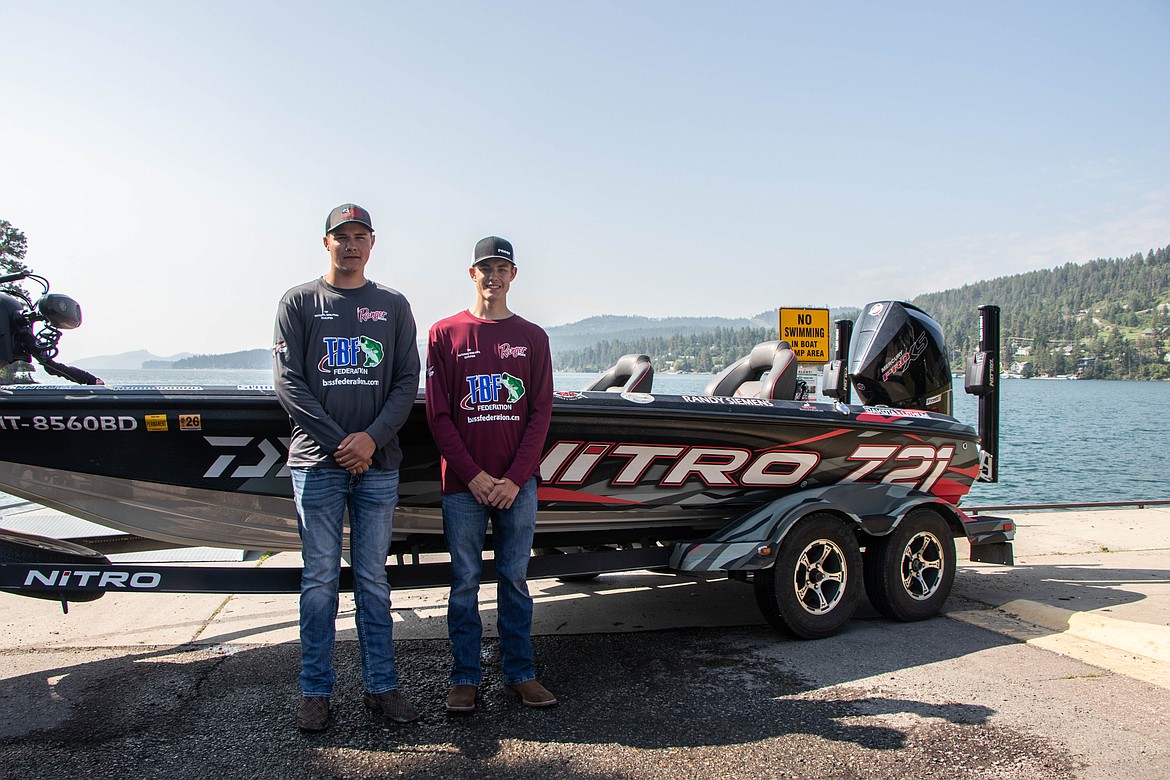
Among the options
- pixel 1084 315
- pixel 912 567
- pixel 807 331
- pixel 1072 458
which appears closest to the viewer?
pixel 912 567

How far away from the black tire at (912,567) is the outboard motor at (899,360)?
3.45ft

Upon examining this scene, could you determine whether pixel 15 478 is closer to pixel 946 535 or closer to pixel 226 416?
pixel 226 416

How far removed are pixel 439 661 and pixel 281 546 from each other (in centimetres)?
103

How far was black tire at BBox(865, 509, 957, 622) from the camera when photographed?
495 cm

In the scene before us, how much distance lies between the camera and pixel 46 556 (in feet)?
12.2

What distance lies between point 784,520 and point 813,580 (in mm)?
449

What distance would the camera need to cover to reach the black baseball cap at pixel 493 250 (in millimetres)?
3576

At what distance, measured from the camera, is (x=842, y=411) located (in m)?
5.05

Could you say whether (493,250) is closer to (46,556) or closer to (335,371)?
(335,371)

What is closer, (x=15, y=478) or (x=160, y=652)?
(x=15, y=478)

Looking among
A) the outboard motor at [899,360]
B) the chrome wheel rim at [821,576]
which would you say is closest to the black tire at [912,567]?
the chrome wheel rim at [821,576]

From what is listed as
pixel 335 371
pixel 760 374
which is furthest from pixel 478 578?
pixel 760 374

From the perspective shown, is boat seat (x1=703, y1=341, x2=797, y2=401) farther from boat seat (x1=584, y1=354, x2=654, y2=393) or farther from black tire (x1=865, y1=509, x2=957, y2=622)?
black tire (x1=865, y1=509, x2=957, y2=622)

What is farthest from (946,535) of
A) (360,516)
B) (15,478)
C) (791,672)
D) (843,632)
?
(15,478)
